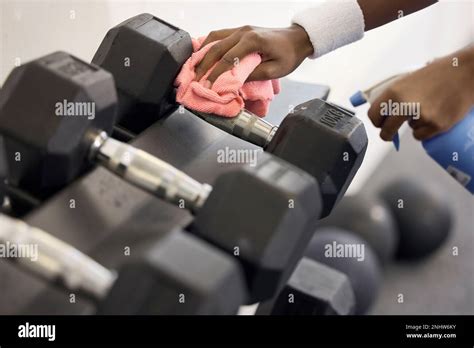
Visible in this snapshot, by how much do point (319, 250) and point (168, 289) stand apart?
986 mm

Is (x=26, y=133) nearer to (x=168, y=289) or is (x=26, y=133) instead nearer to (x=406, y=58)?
(x=168, y=289)

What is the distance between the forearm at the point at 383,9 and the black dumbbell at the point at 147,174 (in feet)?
1.33

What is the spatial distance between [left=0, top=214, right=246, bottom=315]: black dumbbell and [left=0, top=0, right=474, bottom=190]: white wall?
533 millimetres

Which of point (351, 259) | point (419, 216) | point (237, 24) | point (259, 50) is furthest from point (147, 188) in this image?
point (419, 216)

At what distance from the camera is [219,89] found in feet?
2.59

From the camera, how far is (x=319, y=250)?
1441mm

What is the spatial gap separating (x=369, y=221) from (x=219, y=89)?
3.26ft

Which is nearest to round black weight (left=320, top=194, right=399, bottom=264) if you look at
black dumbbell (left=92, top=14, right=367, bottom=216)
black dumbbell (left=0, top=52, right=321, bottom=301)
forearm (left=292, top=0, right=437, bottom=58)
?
forearm (left=292, top=0, right=437, bottom=58)

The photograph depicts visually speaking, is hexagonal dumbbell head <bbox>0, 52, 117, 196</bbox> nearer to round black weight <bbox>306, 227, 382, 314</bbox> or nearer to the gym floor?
round black weight <bbox>306, 227, 382, 314</bbox>

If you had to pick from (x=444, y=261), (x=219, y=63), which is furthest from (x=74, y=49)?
(x=444, y=261)

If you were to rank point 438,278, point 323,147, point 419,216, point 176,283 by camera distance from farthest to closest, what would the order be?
point 438,278 → point 419,216 → point 323,147 → point 176,283

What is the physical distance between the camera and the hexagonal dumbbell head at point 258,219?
0.58 m

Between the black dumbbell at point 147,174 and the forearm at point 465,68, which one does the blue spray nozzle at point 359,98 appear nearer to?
the forearm at point 465,68

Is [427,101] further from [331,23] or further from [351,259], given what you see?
[351,259]
